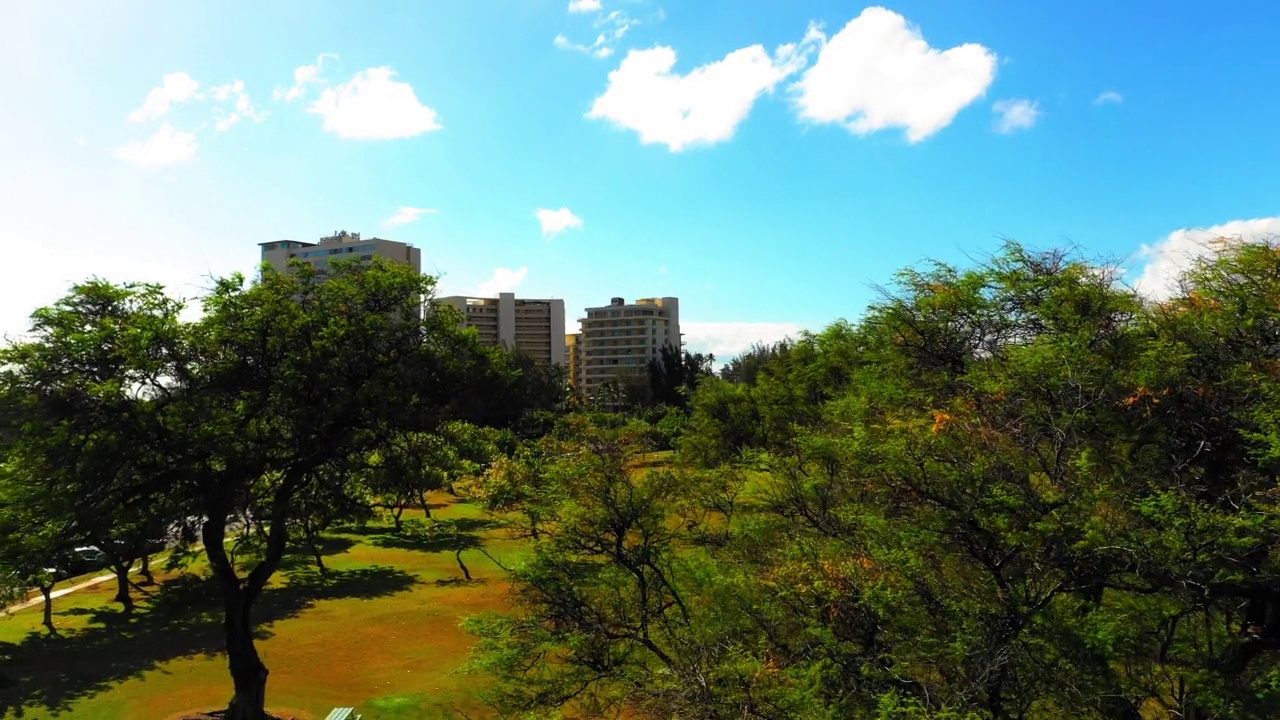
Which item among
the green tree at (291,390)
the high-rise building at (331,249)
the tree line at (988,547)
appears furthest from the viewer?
the high-rise building at (331,249)

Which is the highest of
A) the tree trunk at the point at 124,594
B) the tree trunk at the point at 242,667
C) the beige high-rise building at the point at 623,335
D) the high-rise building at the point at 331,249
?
the high-rise building at the point at 331,249

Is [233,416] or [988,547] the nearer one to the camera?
[988,547]

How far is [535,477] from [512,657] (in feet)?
42.9

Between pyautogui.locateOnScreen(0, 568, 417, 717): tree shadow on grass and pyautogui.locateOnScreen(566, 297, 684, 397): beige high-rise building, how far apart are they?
296 feet

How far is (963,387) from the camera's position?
14.3 meters

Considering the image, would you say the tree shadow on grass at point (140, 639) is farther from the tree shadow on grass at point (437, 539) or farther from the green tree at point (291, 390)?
the green tree at point (291, 390)

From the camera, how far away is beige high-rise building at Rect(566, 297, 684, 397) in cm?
12150

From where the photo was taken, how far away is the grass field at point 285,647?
17.6 m

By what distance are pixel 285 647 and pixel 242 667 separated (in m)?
7.85

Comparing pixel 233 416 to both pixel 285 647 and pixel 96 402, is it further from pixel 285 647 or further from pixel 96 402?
pixel 285 647

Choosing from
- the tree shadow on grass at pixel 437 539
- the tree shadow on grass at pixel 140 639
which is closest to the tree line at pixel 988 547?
the tree shadow on grass at pixel 140 639

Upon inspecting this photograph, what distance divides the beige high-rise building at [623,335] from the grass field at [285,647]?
3506 inches

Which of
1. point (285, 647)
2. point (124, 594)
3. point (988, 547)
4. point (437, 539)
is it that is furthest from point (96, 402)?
point (437, 539)

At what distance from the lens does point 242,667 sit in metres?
15.0
